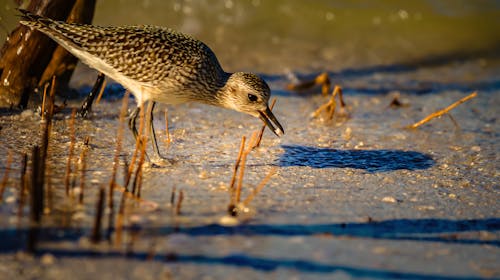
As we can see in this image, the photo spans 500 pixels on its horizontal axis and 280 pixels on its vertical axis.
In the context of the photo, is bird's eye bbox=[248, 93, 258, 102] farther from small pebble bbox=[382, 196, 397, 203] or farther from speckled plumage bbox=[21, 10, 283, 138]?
small pebble bbox=[382, 196, 397, 203]

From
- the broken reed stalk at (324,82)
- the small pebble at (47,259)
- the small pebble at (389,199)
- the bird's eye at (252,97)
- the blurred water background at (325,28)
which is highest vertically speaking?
the blurred water background at (325,28)

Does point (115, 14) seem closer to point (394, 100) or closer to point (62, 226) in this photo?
point (394, 100)

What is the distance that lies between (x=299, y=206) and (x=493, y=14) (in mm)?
9604

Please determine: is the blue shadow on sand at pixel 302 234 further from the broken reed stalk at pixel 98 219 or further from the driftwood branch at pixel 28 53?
the driftwood branch at pixel 28 53

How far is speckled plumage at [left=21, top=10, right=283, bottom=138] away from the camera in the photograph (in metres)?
5.73

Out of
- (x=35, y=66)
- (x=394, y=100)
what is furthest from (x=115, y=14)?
(x=394, y=100)

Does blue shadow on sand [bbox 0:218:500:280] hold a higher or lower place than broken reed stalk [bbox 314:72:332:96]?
lower

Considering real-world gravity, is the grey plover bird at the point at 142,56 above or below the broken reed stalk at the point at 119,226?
above

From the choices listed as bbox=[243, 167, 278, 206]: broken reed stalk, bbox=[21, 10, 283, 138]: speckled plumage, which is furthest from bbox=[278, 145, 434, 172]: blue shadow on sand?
bbox=[21, 10, 283, 138]: speckled plumage

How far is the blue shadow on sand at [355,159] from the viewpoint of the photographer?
617 cm

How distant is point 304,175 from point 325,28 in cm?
686

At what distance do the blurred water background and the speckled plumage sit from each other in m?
4.02

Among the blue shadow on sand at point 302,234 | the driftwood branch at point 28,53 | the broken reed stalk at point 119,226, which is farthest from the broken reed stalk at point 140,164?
the driftwood branch at point 28,53

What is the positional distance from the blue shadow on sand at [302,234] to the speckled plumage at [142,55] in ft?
6.24
